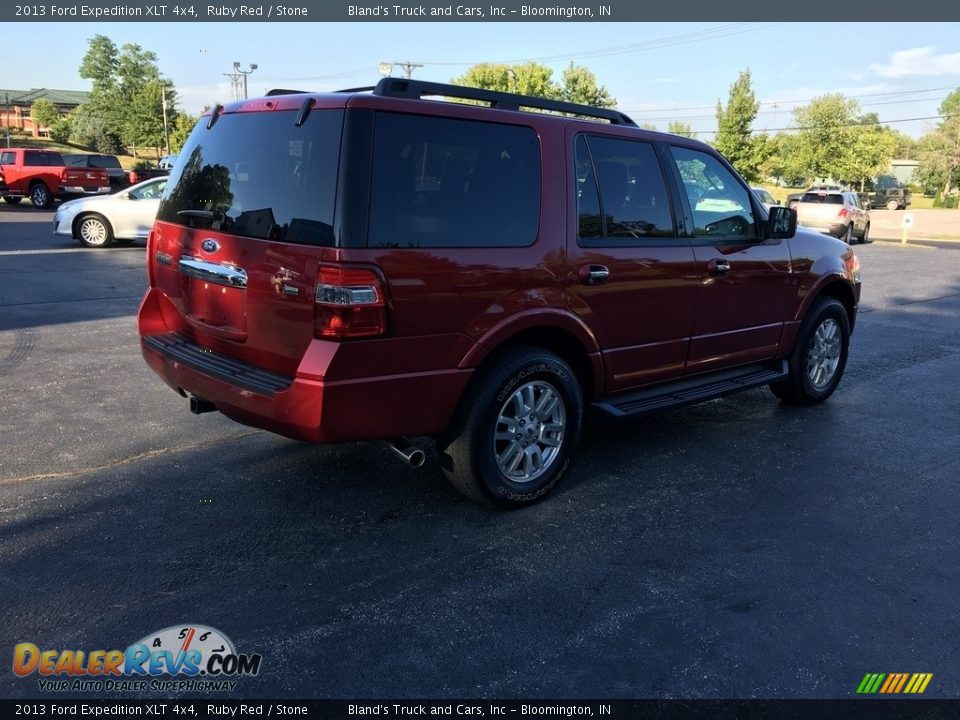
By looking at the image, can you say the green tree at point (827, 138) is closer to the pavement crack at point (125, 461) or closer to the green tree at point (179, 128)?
the green tree at point (179, 128)

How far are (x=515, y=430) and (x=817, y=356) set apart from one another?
131 inches

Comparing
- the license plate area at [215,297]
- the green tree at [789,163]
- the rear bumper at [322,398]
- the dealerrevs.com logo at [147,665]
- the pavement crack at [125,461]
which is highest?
the green tree at [789,163]

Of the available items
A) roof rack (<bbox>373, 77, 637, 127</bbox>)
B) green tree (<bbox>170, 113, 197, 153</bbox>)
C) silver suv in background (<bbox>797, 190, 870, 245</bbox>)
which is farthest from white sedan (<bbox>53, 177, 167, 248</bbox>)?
green tree (<bbox>170, 113, 197, 153</bbox>)

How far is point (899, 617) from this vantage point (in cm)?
314

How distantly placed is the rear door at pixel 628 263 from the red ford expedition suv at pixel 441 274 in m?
0.01

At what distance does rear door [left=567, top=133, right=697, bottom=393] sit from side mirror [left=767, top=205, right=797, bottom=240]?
0.94 meters

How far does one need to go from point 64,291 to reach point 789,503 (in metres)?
9.47

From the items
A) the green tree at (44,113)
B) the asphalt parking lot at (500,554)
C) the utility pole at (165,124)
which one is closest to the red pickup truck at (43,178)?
the asphalt parking lot at (500,554)

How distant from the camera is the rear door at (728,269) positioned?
16.0ft

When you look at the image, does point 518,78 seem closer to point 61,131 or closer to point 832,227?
point 832,227

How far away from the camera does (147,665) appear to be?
2.73m

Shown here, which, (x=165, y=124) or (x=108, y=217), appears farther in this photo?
(x=165, y=124)

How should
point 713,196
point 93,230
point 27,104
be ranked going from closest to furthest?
point 713,196 < point 93,230 < point 27,104

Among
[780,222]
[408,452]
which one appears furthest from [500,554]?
[780,222]
